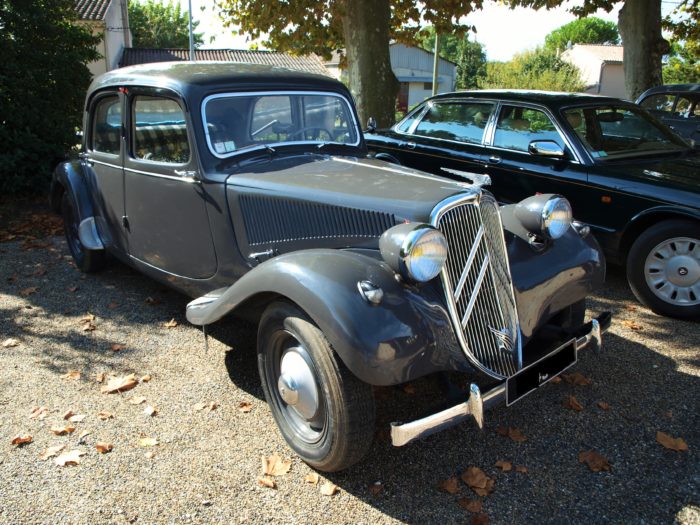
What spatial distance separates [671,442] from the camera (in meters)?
3.03

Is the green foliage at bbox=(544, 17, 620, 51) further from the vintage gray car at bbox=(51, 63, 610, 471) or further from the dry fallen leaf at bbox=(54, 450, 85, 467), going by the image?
the dry fallen leaf at bbox=(54, 450, 85, 467)

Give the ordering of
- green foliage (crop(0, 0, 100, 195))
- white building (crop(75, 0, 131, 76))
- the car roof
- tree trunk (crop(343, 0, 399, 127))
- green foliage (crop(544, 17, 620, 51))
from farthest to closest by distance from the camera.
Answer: green foliage (crop(544, 17, 620, 51)), white building (crop(75, 0, 131, 76)), tree trunk (crop(343, 0, 399, 127)), green foliage (crop(0, 0, 100, 195)), the car roof

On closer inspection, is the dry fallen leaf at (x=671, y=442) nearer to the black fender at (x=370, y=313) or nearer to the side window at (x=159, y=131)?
the black fender at (x=370, y=313)

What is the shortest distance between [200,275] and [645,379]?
3020mm

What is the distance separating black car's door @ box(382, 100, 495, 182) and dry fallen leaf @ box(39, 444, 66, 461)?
445cm

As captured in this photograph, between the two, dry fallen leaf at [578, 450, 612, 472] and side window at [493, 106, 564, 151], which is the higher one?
Result: side window at [493, 106, 564, 151]

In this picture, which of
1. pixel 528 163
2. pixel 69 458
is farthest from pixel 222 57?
pixel 69 458

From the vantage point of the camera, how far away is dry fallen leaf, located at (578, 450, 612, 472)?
9.36 feet

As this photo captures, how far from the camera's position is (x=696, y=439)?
3.07 m

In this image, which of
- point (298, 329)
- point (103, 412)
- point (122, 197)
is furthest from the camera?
point (122, 197)

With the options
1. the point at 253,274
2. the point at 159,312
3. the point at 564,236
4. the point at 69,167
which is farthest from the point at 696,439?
the point at 69,167

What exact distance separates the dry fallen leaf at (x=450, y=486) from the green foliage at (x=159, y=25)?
A: 49.1 metres

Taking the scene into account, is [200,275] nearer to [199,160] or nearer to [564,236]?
[199,160]

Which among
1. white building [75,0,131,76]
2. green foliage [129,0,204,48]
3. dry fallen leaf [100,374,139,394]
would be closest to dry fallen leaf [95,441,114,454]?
dry fallen leaf [100,374,139,394]
